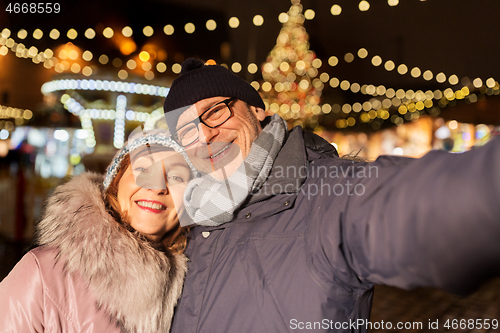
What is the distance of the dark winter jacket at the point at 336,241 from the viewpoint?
79 centimetres

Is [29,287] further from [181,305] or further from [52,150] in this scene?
[52,150]

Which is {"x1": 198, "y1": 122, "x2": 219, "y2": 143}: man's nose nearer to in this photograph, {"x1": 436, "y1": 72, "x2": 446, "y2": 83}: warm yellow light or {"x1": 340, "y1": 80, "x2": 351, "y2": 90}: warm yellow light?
{"x1": 436, "y1": 72, "x2": 446, "y2": 83}: warm yellow light

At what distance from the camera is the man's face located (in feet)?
6.05

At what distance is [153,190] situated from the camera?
1709mm

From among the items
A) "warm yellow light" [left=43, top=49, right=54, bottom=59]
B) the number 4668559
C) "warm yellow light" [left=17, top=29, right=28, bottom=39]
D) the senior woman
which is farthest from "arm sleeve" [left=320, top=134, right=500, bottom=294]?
"warm yellow light" [left=43, top=49, right=54, bottom=59]

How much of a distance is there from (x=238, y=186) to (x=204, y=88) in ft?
2.80

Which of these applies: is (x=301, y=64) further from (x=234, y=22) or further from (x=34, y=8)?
(x=34, y=8)

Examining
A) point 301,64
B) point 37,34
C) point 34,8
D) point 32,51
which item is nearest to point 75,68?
point 32,51

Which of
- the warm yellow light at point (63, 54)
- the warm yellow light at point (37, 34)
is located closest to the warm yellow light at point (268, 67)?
the warm yellow light at point (63, 54)

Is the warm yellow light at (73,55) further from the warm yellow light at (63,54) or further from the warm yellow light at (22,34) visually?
the warm yellow light at (22,34)

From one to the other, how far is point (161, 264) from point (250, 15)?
6055 millimetres

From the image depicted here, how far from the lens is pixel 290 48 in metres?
12.6

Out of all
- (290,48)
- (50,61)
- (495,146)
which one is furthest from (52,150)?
(495,146)

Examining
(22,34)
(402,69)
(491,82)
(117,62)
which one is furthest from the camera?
(117,62)
